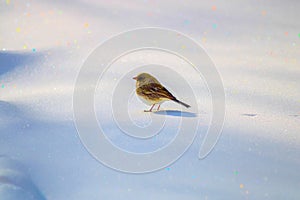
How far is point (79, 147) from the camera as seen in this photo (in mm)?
1806

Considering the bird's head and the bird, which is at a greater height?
the bird's head

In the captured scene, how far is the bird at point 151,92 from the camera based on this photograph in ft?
6.61

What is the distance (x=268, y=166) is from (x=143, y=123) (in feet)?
1.98

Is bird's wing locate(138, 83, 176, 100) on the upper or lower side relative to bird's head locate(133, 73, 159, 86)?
lower

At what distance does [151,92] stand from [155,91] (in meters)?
0.02

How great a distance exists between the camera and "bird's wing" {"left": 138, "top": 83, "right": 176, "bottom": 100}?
2.01 metres

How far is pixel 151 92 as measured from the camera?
2.04 m

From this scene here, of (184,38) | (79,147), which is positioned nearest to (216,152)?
(79,147)

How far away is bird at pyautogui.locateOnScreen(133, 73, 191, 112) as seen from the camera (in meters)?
2.02

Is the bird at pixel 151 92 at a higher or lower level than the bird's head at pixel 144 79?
lower

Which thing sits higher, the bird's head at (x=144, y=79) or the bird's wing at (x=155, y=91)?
the bird's head at (x=144, y=79)

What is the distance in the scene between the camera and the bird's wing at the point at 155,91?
2008mm

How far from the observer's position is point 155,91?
80.0 inches

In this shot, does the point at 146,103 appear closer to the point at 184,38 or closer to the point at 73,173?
the point at 73,173
